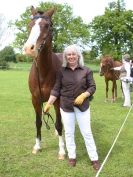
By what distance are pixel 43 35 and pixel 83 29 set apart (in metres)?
64.1

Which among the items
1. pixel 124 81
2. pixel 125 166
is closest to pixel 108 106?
pixel 124 81

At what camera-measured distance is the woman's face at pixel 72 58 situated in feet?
21.4

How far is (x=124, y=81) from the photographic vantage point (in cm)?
1491

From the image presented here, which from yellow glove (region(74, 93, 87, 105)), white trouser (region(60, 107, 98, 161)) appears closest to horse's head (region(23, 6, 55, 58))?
yellow glove (region(74, 93, 87, 105))

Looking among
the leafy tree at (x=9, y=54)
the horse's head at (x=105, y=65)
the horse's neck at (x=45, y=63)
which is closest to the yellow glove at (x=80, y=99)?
the horse's neck at (x=45, y=63)

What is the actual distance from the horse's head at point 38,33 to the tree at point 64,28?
59990 millimetres

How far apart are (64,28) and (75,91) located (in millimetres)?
64194

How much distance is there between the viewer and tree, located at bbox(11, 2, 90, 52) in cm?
6806

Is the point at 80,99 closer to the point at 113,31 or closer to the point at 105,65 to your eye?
the point at 105,65

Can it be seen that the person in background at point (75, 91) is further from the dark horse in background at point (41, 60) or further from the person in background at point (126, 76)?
the person in background at point (126, 76)

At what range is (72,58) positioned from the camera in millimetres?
6551

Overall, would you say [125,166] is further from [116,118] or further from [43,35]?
[116,118]

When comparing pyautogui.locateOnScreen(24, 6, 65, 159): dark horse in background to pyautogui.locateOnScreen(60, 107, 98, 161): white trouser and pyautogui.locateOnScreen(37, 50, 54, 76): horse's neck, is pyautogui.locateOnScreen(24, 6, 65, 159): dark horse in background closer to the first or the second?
pyautogui.locateOnScreen(37, 50, 54, 76): horse's neck

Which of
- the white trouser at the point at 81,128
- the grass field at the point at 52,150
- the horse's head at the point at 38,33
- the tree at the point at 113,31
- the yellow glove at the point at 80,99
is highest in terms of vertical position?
the tree at the point at 113,31
